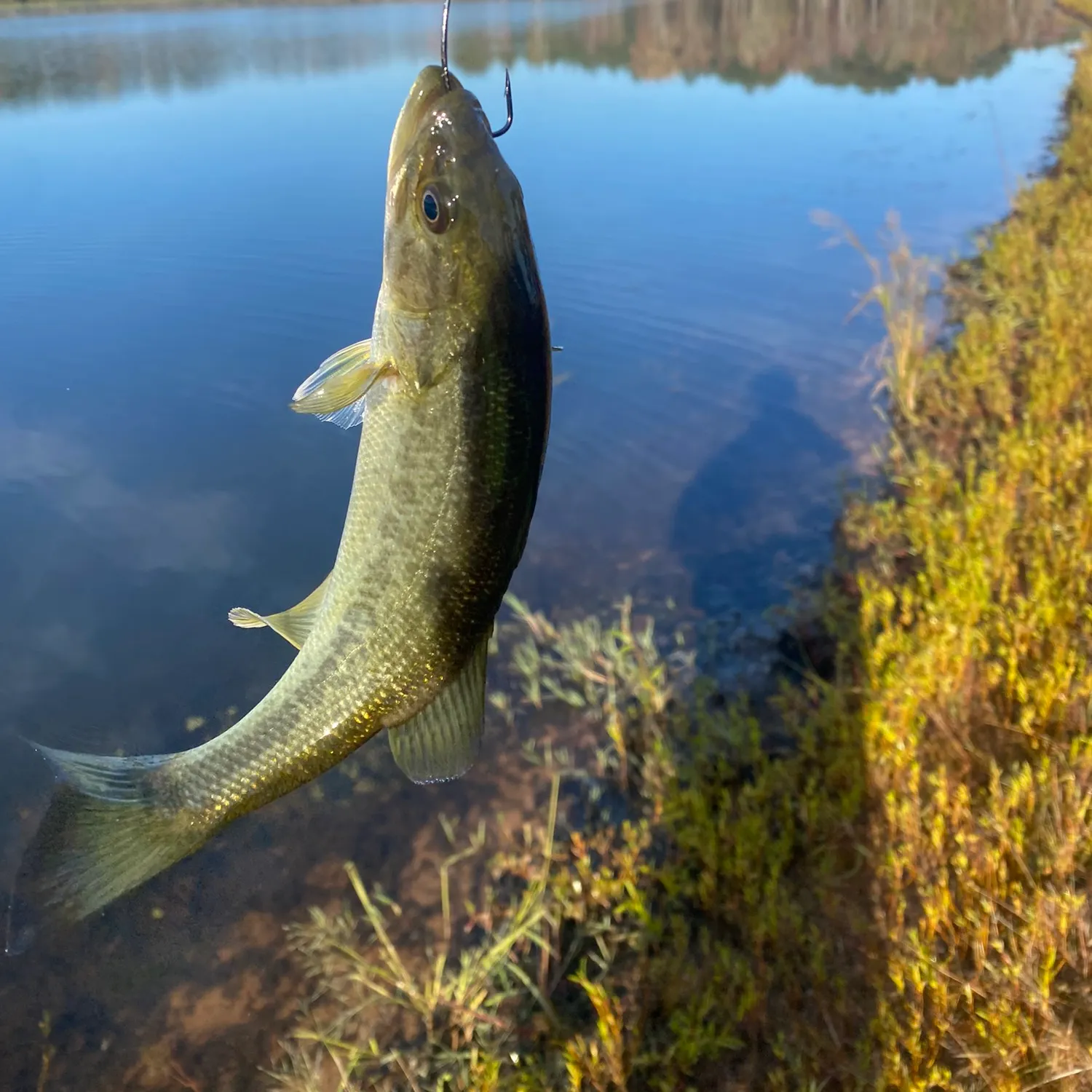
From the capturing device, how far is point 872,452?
6.80 metres

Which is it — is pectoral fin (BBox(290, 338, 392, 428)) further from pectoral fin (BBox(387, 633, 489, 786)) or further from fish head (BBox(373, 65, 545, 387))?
pectoral fin (BBox(387, 633, 489, 786))

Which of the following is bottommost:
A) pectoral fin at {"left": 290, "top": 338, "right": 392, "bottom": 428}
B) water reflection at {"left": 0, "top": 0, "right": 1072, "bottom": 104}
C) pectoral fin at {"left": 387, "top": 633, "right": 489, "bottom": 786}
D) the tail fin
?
the tail fin

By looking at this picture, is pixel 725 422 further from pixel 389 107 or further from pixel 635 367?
pixel 389 107

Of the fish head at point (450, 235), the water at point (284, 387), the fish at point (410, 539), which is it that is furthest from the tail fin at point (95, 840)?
the water at point (284, 387)

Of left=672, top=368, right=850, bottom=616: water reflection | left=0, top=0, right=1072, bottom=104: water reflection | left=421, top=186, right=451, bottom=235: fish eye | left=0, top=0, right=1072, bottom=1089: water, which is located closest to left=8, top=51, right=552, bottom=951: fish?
left=421, top=186, right=451, bottom=235: fish eye

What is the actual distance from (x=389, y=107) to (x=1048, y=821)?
16257 millimetres

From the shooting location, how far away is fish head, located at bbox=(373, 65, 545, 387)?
4.63 feet

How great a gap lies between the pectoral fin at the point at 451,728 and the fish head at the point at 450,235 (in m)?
0.50

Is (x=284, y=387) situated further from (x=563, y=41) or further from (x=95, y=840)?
(x=563, y=41)

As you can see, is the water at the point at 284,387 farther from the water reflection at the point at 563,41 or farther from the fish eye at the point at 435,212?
the fish eye at the point at 435,212

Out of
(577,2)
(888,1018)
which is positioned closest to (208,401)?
(888,1018)

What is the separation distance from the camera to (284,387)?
305 inches

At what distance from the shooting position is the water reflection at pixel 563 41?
20.5 meters

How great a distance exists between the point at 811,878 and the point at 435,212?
2.77 m
